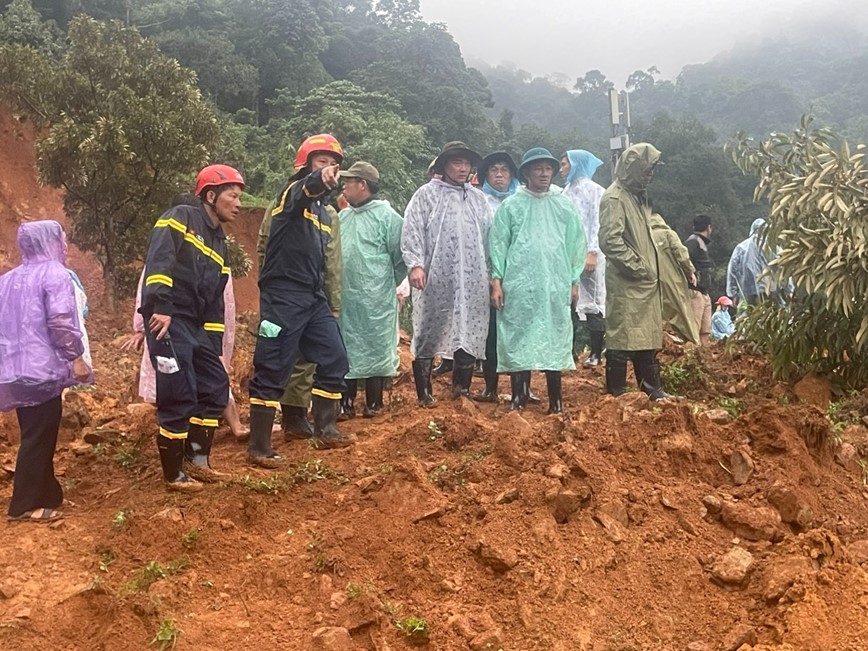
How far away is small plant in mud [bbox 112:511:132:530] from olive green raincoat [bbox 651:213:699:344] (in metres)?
3.88

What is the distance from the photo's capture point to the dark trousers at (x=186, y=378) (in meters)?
3.61

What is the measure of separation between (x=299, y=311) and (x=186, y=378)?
891mm

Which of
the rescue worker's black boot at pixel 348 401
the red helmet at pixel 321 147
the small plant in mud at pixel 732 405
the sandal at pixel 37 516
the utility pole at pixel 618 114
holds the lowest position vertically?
the small plant in mud at pixel 732 405

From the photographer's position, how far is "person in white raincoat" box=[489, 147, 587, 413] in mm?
5293

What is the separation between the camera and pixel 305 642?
254 cm

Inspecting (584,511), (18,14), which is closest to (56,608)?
(584,511)

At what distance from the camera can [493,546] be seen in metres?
A: 2.91

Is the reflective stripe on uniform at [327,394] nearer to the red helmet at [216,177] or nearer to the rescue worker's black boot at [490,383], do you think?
the red helmet at [216,177]

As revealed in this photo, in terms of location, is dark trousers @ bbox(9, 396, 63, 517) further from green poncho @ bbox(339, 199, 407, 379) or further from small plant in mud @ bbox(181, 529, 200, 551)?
green poncho @ bbox(339, 199, 407, 379)

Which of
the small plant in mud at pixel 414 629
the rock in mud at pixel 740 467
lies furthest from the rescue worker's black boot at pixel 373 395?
the small plant in mud at pixel 414 629

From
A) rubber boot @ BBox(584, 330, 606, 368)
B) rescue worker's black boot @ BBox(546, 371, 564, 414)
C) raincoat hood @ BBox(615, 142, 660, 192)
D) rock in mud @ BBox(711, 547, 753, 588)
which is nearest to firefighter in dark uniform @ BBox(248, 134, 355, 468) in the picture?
rescue worker's black boot @ BBox(546, 371, 564, 414)

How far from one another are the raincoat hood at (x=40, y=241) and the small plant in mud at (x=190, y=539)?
152 centimetres

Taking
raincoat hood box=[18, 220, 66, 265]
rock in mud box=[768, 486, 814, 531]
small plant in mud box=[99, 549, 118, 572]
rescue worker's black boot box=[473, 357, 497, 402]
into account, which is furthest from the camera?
rescue worker's black boot box=[473, 357, 497, 402]

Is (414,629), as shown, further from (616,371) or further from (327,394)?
(616,371)
